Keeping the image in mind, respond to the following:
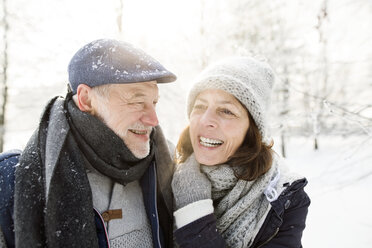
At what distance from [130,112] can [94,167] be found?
1.33 feet

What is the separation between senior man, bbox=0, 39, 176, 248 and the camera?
4.16 feet

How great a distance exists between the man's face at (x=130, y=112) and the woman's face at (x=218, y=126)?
1.26 ft

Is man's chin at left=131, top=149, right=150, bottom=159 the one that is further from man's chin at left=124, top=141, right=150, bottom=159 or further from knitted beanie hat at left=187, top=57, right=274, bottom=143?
knitted beanie hat at left=187, top=57, right=274, bottom=143

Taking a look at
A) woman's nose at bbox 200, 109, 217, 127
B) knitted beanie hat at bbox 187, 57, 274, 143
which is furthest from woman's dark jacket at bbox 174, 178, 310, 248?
woman's nose at bbox 200, 109, 217, 127

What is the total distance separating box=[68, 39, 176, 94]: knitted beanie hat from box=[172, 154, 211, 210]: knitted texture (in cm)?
72

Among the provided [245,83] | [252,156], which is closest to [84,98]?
[245,83]

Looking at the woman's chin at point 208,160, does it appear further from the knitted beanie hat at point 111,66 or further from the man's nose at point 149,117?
the knitted beanie hat at point 111,66

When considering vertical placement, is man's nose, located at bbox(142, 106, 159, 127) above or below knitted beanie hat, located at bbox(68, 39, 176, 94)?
below

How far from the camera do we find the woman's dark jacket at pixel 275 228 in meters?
1.57

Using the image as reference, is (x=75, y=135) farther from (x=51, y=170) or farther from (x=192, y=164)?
(x=192, y=164)

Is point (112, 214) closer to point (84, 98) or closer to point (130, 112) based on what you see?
point (130, 112)

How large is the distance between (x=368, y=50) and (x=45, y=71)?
8.14 meters

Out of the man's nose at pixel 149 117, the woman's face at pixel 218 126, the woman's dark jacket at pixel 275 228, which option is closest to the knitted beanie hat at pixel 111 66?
the man's nose at pixel 149 117

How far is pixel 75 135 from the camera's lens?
1512 millimetres
